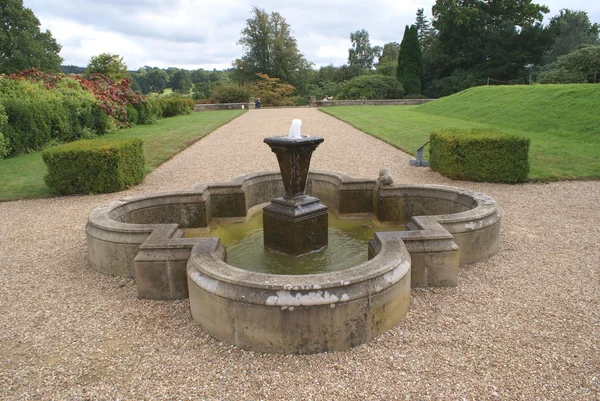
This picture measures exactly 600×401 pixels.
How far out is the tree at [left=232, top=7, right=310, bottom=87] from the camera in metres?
49.9

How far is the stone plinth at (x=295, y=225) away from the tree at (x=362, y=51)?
7703cm

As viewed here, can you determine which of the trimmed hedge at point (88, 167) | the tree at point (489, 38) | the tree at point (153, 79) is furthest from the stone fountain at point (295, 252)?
the tree at point (153, 79)

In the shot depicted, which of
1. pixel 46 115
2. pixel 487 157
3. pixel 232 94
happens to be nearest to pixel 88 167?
pixel 46 115

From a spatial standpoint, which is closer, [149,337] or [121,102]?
[149,337]

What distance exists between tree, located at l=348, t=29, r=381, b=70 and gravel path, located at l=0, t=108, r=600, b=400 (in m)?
77.2

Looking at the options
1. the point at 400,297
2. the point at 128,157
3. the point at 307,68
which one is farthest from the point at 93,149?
the point at 307,68

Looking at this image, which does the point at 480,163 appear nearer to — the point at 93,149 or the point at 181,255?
the point at 181,255

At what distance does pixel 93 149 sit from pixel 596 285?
27.7ft

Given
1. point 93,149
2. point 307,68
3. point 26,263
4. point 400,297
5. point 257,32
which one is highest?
point 257,32

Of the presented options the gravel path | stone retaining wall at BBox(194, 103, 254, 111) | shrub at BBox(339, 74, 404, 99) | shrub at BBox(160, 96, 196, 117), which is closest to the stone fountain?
the gravel path

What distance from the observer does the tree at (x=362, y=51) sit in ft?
256

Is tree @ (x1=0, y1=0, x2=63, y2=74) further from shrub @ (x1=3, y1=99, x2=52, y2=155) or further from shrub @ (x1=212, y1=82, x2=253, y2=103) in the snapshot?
shrub @ (x1=3, y1=99, x2=52, y2=155)

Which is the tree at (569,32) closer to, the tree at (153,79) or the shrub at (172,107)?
the shrub at (172,107)

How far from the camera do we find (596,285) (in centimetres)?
437
